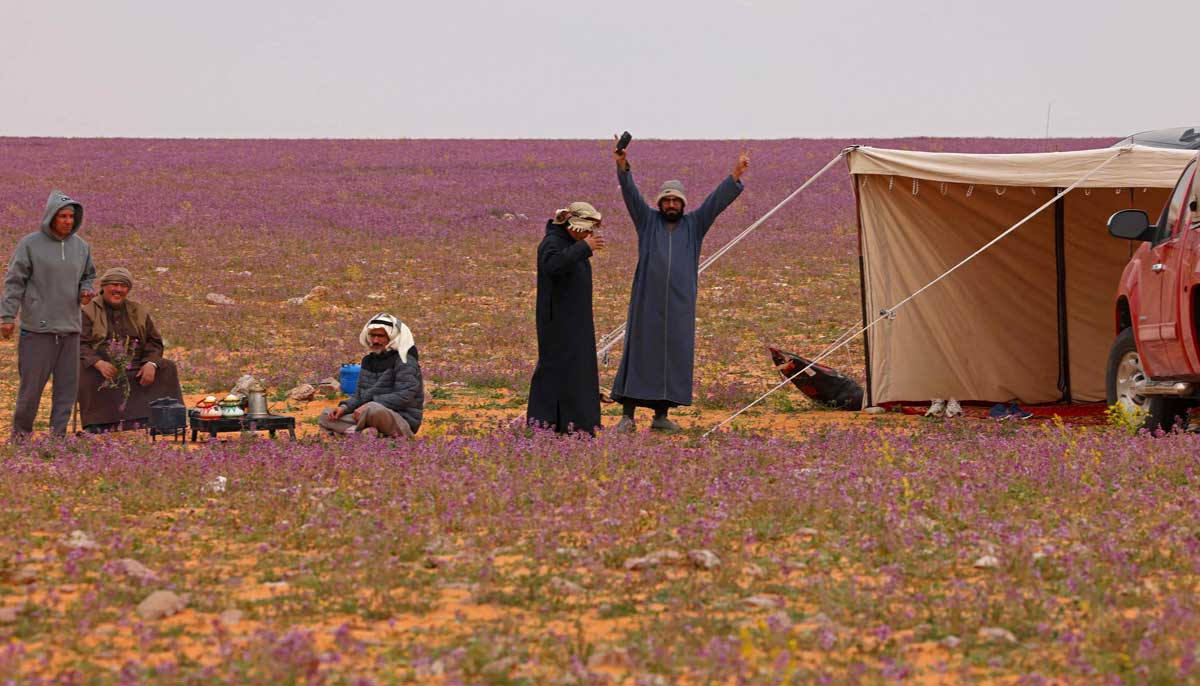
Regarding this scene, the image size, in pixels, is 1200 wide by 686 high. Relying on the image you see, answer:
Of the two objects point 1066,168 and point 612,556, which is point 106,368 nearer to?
point 612,556

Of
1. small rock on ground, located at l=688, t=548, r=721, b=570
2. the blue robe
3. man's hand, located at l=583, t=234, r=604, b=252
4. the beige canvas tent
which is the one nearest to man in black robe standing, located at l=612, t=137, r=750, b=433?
the blue robe

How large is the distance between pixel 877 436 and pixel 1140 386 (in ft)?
6.04

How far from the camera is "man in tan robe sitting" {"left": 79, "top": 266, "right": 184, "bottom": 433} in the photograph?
10383 mm

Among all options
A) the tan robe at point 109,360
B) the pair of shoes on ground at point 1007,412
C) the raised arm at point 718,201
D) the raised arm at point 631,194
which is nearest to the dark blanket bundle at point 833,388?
the pair of shoes on ground at point 1007,412

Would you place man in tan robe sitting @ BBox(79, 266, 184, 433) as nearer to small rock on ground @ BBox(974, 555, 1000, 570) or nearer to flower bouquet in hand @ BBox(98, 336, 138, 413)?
flower bouquet in hand @ BBox(98, 336, 138, 413)

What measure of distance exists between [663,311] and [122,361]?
3.72m

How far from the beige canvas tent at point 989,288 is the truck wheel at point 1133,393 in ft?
6.32

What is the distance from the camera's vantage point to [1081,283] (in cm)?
1291

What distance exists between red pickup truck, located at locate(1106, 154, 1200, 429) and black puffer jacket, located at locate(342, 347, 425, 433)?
458cm

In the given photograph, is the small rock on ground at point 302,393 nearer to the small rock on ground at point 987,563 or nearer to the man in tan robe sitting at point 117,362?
the man in tan robe sitting at point 117,362

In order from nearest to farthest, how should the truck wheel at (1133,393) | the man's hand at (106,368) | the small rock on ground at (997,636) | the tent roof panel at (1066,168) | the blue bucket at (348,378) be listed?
the small rock on ground at (997,636) → the truck wheel at (1133,393) → the man's hand at (106,368) → the tent roof panel at (1066,168) → the blue bucket at (348,378)

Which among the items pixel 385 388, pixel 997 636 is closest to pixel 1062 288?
pixel 385 388

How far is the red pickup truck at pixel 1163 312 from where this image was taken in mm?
9234

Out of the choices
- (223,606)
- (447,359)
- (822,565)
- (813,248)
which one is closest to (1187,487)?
(822,565)
